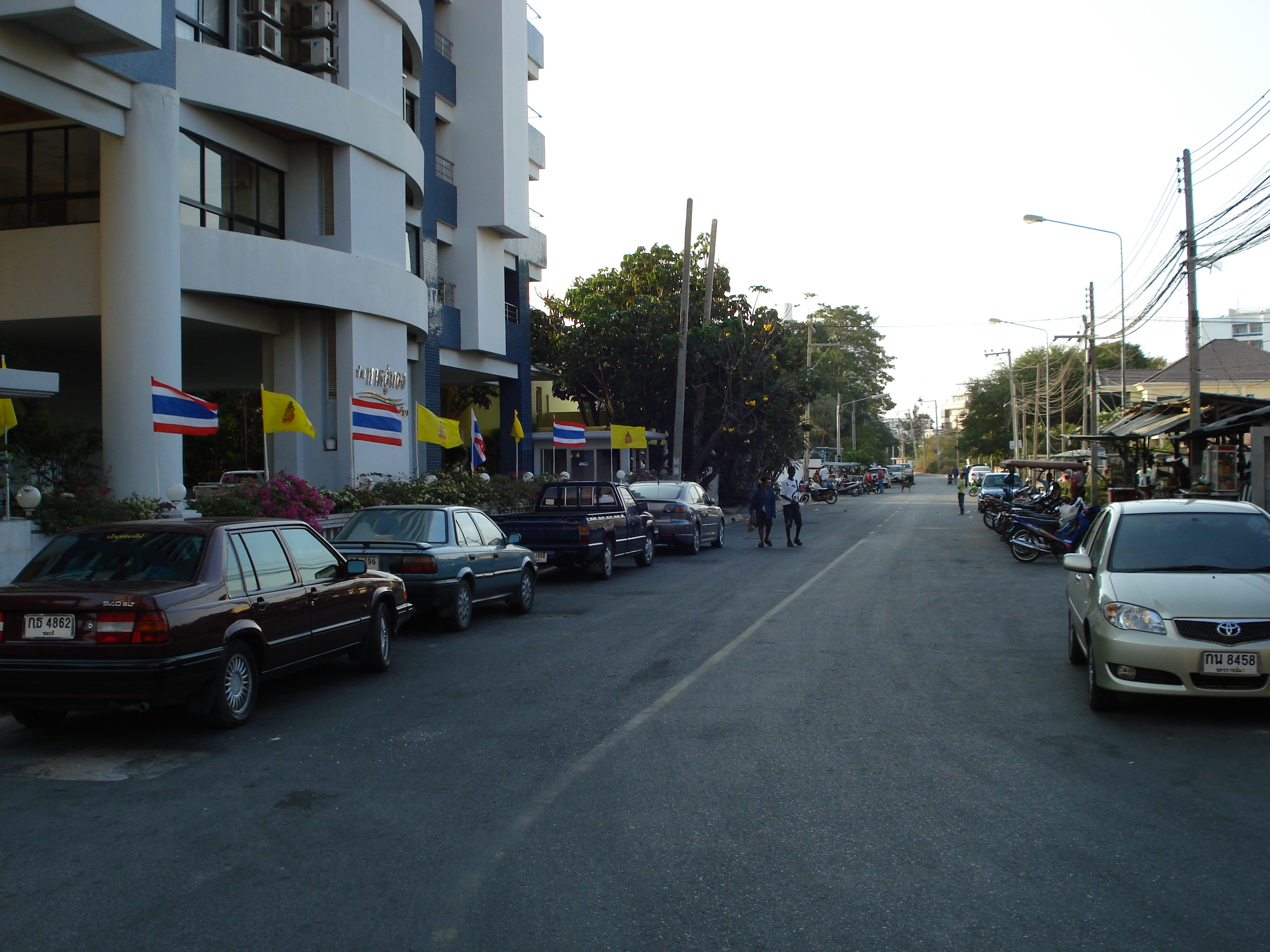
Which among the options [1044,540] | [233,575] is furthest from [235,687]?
[1044,540]

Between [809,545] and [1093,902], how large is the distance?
2155 centimetres

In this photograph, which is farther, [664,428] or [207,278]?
[664,428]

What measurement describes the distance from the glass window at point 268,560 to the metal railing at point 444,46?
23.5 meters

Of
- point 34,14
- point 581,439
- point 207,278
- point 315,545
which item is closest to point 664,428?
point 581,439

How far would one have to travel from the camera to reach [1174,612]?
23.9 feet

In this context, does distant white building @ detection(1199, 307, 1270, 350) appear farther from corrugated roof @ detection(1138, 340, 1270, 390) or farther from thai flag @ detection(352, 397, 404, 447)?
thai flag @ detection(352, 397, 404, 447)

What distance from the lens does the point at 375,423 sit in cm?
1981

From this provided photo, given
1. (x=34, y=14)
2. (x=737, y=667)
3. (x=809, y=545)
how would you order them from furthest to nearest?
(x=809, y=545)
(x=34, y=14)
(x=737, y=667)

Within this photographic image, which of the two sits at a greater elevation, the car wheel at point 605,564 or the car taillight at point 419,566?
Result: the car taillight at point 419,566

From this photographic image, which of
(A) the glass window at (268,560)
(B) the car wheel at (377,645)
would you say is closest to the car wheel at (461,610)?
(B) the car wheel at (377,645)

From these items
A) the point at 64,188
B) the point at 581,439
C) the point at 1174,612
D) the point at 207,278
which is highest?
the point at 64,188

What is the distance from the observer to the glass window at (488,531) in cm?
1345

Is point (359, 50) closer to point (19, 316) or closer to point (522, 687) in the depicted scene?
point (19, 316)

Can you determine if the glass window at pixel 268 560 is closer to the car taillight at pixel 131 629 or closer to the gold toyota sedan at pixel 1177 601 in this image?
the car taillight at pixel 131 629
